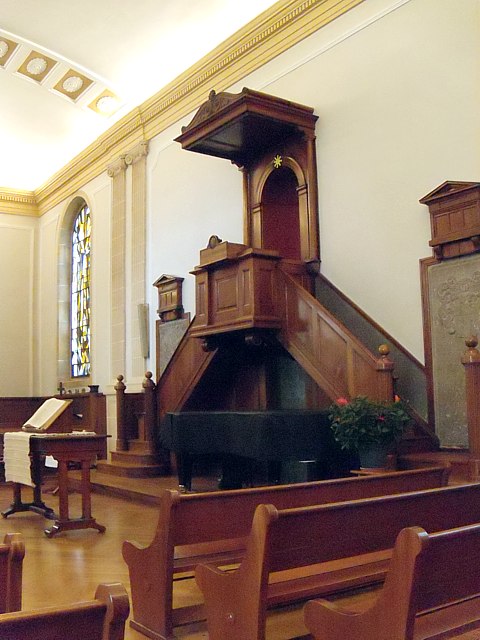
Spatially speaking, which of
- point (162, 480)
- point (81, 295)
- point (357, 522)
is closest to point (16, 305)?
point (81, 295)

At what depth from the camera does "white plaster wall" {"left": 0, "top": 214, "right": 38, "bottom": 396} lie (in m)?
15.6

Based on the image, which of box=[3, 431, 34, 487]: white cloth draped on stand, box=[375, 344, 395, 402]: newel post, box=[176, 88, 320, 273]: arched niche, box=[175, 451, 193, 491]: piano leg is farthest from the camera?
box=[176, 88, 320, 273]: arched niche

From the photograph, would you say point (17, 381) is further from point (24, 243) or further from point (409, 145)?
point (409, 145)

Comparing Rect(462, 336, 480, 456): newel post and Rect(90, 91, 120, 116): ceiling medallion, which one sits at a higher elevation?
Rect(90, 91, 120, 116): ceiling medallion

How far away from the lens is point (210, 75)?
10.5 meters

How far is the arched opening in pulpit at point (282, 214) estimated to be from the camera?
9188 mm

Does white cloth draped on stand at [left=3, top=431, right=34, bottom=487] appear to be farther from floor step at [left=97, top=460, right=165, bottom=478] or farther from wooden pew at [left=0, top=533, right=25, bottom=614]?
wooden pew at [left=0, top=533, right=25, bottom=614]

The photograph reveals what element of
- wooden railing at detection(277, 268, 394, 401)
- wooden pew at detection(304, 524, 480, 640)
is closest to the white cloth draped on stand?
wooden railing at detection(277, 268, 394, 401)

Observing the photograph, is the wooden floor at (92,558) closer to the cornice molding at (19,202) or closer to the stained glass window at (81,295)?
the stained glass window at (81,295)

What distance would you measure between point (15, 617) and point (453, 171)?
6325 mm

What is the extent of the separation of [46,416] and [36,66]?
23.9 feet

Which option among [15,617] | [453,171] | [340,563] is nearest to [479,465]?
[340,563]

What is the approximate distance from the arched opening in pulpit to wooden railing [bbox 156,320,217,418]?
1612 mm

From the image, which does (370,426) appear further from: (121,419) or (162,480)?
(121,419)
